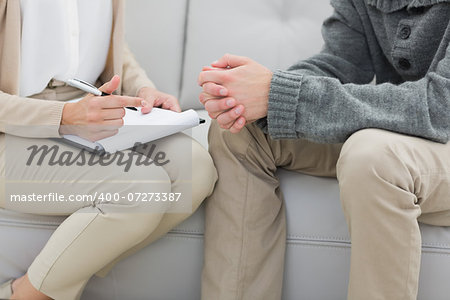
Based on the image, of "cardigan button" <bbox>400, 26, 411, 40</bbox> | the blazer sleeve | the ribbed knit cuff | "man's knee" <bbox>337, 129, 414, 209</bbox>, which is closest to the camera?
"man's knee" <bbox>337, 129, 414, 209</bbox>

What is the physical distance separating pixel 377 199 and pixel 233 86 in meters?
0.35

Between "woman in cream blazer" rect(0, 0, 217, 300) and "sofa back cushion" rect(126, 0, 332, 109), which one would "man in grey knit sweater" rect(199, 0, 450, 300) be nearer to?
"woman in cream blazer" rect(0, 0, 217, 300)

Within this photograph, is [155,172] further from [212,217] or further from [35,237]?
[35,237]

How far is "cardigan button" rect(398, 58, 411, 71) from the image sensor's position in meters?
1.20

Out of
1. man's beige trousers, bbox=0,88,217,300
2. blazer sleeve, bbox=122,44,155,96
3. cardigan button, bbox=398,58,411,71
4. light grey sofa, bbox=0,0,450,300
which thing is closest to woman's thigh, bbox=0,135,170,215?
man's beige trousers, bbox=0,88,217,300

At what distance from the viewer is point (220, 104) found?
108 cm

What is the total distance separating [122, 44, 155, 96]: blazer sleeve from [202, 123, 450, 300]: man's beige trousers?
297 millimetres

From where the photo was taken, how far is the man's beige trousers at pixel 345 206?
36.4 inches

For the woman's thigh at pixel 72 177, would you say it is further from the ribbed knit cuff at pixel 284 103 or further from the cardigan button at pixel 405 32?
the cardigan button at pixel 405 32

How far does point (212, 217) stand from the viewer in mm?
1178

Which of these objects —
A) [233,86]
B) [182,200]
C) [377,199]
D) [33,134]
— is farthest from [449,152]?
[33,134]

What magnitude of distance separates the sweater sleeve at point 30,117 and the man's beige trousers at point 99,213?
25 mm

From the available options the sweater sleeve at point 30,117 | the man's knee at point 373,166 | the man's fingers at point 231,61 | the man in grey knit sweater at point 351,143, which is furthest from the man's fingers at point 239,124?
the sweater sleeve at point 30,117

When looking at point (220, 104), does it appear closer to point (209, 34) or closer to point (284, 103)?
point (284, 103)
